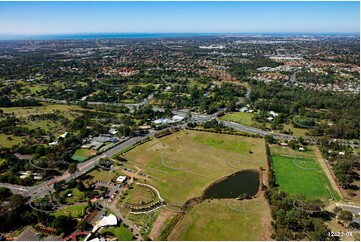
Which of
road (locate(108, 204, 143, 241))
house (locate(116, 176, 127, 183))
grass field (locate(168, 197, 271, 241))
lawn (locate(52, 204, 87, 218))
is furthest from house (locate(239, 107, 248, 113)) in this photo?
lawn (locate(52, 204, 87, 218))

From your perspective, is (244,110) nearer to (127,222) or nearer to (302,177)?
(302,177)

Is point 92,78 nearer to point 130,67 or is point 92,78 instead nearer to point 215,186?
point 130,67

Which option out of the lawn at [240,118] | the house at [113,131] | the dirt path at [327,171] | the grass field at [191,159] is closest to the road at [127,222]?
the grass field at [191,159]

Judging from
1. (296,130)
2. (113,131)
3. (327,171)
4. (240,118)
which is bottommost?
(327,171)

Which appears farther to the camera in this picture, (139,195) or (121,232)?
(139,195)

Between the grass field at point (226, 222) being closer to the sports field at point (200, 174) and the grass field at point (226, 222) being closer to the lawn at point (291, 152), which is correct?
the sports field at point (200, 174)

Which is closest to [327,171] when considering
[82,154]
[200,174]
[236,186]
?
[236,186]

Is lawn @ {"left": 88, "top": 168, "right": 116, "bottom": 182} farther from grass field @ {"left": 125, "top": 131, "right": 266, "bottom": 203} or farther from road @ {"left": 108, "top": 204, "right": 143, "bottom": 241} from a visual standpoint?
road @ {"left": 108, "top": 204, "right": 143, "bottom": 241}
